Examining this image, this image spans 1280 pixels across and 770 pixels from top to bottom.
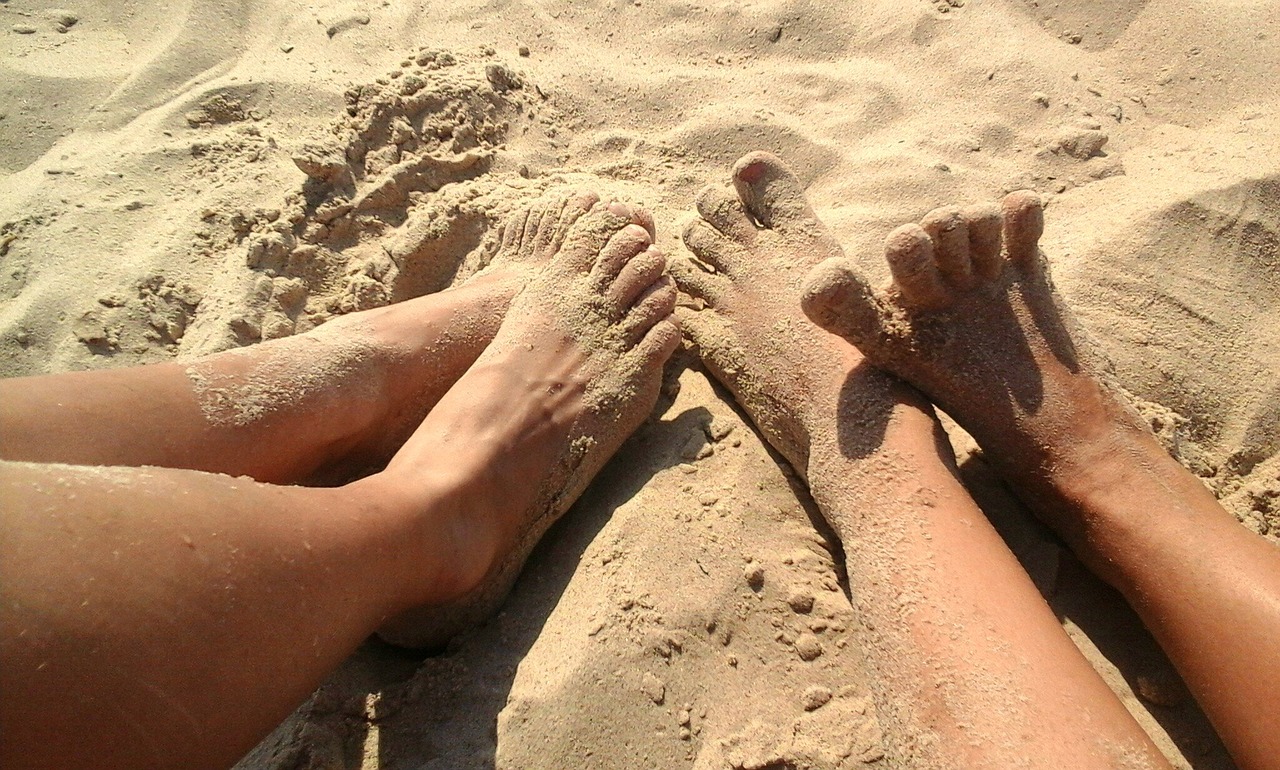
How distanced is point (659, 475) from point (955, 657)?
0.60 metres

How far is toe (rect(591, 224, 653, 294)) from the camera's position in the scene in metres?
1.63

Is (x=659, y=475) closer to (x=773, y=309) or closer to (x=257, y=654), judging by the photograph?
(x=773, y=309)

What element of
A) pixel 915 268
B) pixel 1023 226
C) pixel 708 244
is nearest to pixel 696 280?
pixel 708 244

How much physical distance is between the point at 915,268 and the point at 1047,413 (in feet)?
1.07

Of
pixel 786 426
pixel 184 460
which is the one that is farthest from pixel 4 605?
pixel 786 426

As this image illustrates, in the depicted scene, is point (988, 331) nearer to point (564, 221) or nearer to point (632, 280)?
point (632, 280)

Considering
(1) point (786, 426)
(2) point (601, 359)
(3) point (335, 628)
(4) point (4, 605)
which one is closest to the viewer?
(4) point (4, 605)

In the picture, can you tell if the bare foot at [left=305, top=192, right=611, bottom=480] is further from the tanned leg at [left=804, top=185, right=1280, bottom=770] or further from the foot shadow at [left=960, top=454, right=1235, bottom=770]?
the foot shadow at [left=960, top=454, right=1235, bottom=770]

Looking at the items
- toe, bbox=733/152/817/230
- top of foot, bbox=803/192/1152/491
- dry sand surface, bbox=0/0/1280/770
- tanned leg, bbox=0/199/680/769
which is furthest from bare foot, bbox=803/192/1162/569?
tanned leg, bbox=0/199/680/769

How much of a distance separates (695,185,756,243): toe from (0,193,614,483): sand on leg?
0.14 m

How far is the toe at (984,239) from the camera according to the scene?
1.22m

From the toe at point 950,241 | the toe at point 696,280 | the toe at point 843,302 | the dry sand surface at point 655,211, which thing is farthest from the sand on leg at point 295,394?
the toe at point 950,241

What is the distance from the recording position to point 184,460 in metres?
1.14

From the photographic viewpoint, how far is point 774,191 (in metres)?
1.57
